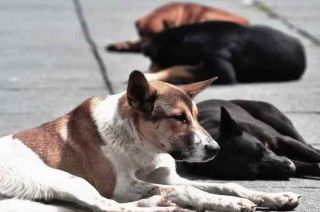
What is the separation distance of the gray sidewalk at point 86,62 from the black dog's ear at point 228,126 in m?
0.44

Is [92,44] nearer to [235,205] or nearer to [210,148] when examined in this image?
[210,148]

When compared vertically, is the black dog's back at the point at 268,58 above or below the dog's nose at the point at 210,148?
below

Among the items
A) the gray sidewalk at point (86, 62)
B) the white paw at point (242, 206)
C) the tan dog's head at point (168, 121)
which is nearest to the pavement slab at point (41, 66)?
the gray sidewalk at point (86, 62)

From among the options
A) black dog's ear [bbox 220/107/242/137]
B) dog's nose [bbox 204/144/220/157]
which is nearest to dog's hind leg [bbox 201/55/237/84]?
black dog's ear [bbox 220/107/242/137]

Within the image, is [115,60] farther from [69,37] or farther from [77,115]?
[77,115]

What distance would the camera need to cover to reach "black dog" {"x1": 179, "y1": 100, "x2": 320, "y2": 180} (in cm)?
792

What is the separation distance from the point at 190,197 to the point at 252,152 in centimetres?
125

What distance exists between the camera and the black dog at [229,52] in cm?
1188

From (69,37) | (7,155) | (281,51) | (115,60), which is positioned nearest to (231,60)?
(281,51)

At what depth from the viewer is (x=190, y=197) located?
22.4 ft

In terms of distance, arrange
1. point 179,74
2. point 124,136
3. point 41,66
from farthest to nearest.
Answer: point 41,66 → point 179,74 → point 124,136

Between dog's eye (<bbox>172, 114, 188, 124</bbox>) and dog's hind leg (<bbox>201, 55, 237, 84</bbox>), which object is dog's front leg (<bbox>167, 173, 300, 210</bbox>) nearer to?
dog's eye (<bbox>172, 114, 188, 124</bbox>)

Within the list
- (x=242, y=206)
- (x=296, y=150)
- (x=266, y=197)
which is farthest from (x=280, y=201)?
(x=296, y=150)

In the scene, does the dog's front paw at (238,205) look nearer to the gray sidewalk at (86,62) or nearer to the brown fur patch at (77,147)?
the gray sidewalk at (86,62)
